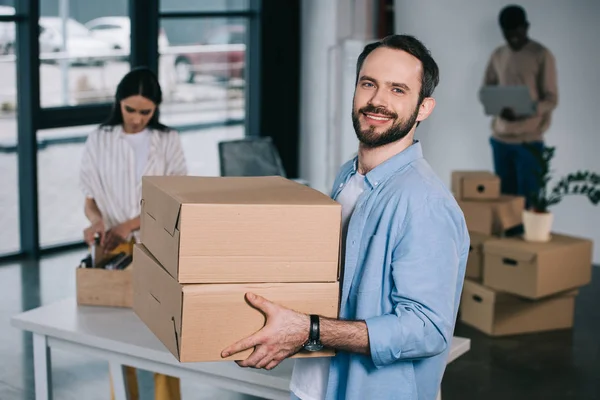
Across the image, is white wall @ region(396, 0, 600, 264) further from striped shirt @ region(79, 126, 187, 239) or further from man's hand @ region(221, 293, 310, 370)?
man's hand @ region(221, 293, 310, 370)

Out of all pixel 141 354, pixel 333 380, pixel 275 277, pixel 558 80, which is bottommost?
pixel 141 354

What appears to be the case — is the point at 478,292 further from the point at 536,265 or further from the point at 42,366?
the point at 42,366

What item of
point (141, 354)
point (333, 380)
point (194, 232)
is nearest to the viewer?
point (194, 232)

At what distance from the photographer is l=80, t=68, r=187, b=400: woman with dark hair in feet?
11.6

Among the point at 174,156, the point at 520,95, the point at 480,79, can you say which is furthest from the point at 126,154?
the point at 480,79

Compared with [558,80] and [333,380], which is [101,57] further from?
[333,380]

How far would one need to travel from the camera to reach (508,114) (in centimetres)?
598

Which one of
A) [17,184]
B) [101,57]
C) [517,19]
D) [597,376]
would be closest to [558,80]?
[517,19]

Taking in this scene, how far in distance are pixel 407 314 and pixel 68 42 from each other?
519 cm

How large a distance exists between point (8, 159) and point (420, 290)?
16.8 feet

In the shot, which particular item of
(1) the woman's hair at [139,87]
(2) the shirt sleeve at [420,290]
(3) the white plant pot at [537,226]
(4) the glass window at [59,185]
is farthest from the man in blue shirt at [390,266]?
(4) the glass window at [59,185]

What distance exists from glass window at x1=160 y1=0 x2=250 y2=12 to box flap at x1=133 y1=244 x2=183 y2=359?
5.18 m

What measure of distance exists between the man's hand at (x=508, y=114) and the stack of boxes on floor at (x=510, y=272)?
76 centimetres

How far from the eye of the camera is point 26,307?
5.22 meters
